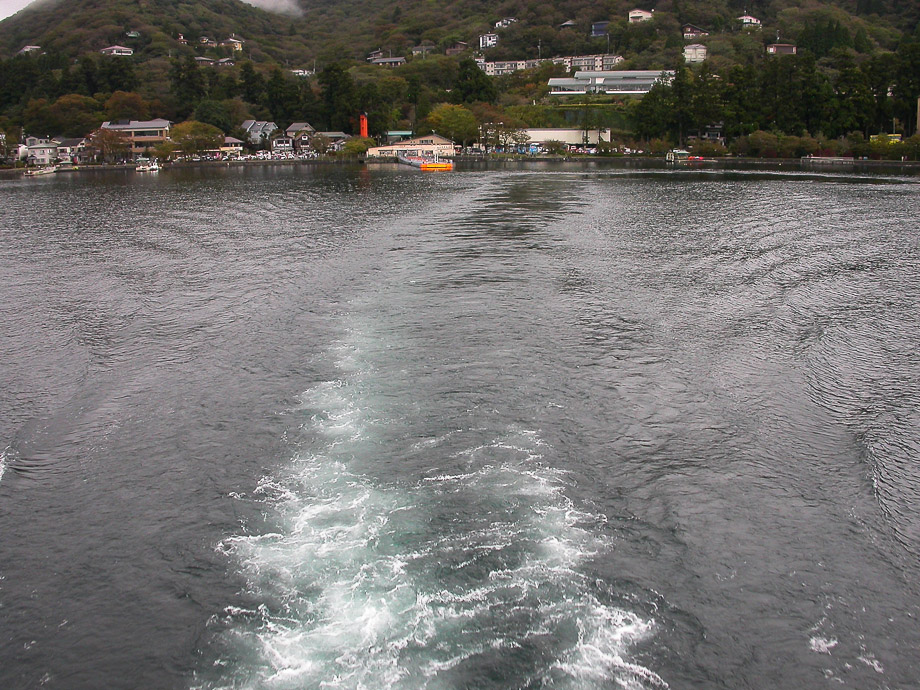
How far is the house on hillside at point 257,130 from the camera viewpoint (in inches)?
3147

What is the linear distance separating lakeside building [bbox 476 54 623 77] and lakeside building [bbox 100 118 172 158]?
49.8 m

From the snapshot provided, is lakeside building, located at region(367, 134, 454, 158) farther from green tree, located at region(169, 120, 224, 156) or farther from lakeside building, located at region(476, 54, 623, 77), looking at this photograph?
lakeside building, located at region(476, 54, 623, 77)

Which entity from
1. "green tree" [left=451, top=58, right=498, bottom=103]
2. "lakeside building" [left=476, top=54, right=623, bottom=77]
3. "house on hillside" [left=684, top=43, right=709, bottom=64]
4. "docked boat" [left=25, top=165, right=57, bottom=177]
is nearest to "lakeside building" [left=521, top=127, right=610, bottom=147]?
"green tree" [left=451, top=58, right=498, bottom=103]

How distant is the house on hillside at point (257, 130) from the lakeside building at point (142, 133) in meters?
8.61

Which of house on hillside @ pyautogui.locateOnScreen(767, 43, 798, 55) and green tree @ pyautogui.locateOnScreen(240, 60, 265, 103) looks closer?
green tree @ pyautogui.locateOnScreen(240, 60, 265, 103)

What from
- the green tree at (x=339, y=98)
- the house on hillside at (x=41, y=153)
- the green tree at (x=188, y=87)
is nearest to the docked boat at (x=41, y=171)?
the house on hillside at (x=41, y=153)

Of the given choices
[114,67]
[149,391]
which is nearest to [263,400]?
[149,391]

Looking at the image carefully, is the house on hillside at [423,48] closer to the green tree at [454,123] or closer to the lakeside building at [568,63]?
the lakeside building at [568,63]

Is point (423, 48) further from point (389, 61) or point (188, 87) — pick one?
point (188, 87)

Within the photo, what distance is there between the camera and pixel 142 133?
7419cm

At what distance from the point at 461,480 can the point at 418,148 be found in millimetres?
71613

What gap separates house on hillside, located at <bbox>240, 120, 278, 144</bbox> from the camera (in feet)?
262

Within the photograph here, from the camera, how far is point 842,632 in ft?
17.9

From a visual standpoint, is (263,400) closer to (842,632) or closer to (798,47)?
(842,632)
